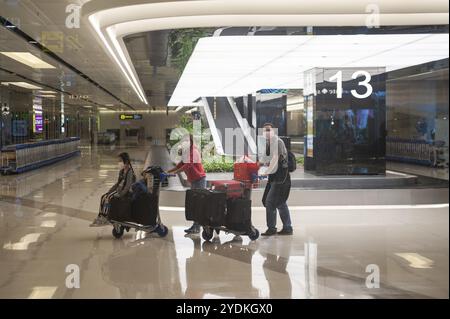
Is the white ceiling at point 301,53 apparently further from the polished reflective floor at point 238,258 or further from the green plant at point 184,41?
the polished reflective floor at point 238,258

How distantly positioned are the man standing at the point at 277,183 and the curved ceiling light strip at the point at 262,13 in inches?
63.7

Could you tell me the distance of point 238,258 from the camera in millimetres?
6551

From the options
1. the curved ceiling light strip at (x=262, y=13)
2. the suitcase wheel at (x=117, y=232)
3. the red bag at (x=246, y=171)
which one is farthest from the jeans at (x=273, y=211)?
the curved ceiling light strip at (x=262, y=13)

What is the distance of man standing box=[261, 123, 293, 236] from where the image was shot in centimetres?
782

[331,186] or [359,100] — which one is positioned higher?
[359,100]

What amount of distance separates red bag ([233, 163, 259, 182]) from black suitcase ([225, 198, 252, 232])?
17.5 inches

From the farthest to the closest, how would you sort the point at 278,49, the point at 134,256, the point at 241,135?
the point at 241,135 → the point at 278,49 → the point at 134,256

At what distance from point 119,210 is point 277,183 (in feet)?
7.28

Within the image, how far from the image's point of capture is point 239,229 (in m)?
7.50

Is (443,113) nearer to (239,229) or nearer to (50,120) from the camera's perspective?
(239,229)

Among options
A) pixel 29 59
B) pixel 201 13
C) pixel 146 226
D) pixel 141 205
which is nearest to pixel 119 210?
pixel 141 205

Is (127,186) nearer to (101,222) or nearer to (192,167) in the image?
(101,222)
